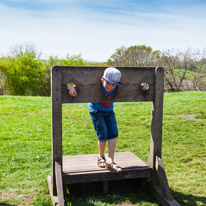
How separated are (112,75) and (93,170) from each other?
1384mm

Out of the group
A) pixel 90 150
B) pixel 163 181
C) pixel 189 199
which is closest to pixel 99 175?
pixel 163 181

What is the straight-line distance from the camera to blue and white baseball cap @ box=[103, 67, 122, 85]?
12.1 ft

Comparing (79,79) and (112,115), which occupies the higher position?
(79,79)

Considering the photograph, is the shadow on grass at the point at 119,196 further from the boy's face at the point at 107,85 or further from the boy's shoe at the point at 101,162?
the boy's face at the point at 107,85

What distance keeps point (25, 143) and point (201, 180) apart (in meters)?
3.94

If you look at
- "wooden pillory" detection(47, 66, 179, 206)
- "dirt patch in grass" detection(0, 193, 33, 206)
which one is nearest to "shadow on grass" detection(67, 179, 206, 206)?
"wooden pillory" detection(47, 66, 179, 206)

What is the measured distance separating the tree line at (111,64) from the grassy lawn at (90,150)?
12.1 m

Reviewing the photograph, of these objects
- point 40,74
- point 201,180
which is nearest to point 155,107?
point 201,180

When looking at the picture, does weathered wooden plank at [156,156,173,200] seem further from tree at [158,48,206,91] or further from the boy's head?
tree at [158,48,206,91]

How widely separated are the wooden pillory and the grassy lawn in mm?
258

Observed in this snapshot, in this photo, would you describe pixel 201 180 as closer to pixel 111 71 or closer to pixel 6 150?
pixel 111 71

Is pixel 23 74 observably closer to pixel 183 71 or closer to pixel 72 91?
pixel 183 71

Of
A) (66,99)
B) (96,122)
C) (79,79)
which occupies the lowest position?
(96,122)

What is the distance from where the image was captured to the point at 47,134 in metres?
→ 7.63
